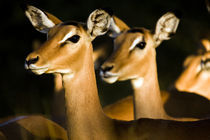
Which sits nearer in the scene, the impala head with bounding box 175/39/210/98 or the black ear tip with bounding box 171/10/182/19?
the black ear tip with bounding box 171/10/182/19

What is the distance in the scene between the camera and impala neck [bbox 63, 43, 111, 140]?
2828 mm

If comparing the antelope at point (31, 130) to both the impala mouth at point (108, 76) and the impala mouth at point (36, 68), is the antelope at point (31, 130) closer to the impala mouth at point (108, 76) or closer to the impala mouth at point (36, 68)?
the impala mouth at point (108, 76)

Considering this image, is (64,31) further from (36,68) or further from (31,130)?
(31,130)

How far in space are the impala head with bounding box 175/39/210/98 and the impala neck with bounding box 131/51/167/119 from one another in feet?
6.28

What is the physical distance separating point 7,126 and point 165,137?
1.67 meters

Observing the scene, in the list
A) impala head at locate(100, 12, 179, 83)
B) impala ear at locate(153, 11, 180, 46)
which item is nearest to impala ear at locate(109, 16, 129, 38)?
impala head at locate(100, 12, 179, 83)

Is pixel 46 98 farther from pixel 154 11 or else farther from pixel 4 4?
pixel 154 11

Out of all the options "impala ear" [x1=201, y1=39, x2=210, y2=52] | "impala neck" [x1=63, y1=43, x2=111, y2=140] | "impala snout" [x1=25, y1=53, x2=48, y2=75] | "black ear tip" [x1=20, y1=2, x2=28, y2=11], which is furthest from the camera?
"impala ear" [x1=201, y1=39, x2=210, y2=52]

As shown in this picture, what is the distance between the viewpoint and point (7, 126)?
12.4 ft

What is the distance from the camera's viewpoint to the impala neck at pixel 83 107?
2.83 m

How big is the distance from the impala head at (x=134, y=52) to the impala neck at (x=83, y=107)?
282mm

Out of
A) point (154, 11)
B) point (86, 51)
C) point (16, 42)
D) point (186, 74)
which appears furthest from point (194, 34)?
point (86, 51)

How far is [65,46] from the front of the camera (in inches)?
113

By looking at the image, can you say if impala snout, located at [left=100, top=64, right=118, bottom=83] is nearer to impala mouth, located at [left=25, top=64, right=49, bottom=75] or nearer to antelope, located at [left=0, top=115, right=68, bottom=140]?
impala mouth, located at [left=25, top=64, right=49, bottom=75]
